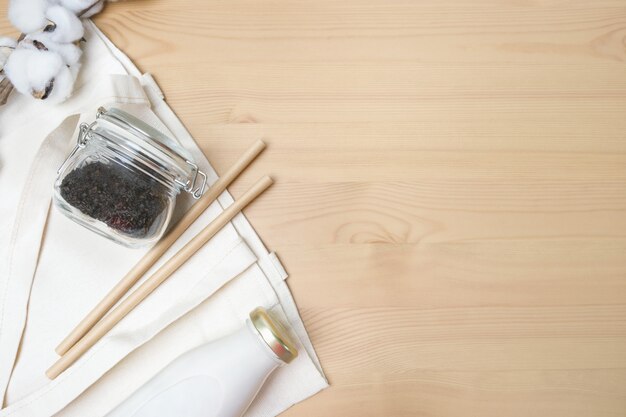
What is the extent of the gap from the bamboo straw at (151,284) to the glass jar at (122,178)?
33 mm

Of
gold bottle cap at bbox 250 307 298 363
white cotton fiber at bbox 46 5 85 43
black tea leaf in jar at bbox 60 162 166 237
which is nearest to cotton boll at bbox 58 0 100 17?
white cotton fiber at bbox 46 5 85 43

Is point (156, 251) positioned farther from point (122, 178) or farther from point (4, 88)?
point (4, 88)

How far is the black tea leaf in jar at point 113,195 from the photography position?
17.3 inches

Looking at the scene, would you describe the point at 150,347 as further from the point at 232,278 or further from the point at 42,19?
the point at 42,19

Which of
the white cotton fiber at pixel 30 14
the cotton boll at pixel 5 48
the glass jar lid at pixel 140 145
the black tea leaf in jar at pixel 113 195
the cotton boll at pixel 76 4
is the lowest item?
the black tea leaf in jar at pixel 113 195

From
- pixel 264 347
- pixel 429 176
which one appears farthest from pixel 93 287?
pixel 429 176

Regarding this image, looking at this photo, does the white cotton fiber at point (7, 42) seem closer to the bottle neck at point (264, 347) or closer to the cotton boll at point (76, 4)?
the cotton boll at point (76, 4)

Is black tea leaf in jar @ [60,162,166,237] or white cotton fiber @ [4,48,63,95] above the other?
white cotton fiber @ [4,48,63,95]

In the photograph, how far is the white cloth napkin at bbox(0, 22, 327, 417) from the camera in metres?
0.49

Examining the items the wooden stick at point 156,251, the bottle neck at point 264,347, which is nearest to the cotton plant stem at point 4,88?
the wooden stick at point 156,251

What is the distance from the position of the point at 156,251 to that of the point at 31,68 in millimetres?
175

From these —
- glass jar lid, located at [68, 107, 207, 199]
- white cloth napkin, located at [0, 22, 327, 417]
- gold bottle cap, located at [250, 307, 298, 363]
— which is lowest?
white cloth napkin, located at [0, 22, 327, 417]

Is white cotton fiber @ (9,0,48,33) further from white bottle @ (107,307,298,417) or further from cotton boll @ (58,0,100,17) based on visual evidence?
white bottle @ (107,307,298,417)

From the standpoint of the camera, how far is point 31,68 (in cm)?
48
